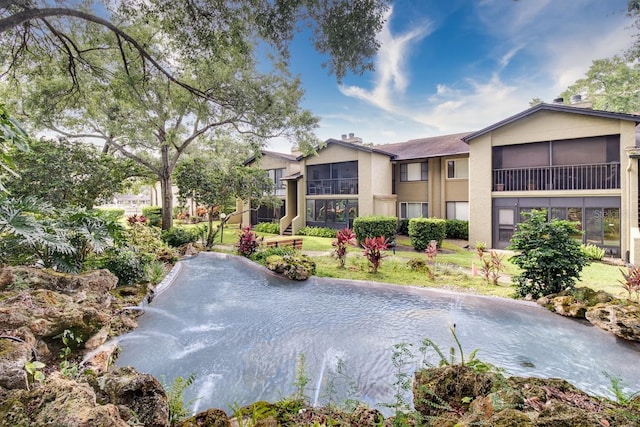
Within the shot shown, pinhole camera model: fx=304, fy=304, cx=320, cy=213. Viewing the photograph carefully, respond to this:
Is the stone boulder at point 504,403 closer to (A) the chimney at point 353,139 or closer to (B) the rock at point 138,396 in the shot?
(B) the rock at point 138,396

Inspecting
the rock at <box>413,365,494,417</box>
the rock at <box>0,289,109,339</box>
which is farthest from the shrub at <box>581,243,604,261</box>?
the rock at <box>0,289,109,339</box>

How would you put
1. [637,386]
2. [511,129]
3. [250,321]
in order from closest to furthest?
[637,386], [250,321], [511,129]

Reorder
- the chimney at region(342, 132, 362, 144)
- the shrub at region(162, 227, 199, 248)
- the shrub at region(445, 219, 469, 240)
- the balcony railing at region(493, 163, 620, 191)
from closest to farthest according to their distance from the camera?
1. the balcony railing at region(493, 163, 620, 191)
2. the shrub at region(162, 227, 199, 248)
3. the shrub at region(445, 219, 469, 240)
4. the chimney at region(342, 132, 362, 144)

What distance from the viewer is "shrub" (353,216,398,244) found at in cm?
1780

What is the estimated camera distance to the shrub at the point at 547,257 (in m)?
8.21

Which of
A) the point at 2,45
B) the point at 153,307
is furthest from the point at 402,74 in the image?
the point at 2,45

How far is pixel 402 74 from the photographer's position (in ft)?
36.1

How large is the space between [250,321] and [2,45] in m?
11.3

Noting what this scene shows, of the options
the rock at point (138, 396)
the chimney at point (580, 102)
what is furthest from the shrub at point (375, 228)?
the rock at point (138, 396)

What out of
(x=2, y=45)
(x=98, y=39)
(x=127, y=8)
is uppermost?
(x=98, y=39)

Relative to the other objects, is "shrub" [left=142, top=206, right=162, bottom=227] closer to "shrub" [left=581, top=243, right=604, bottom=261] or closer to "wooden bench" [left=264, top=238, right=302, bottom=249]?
"wooden bench" [left=264, top=238, right=302, bottom=249]

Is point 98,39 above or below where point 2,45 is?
above

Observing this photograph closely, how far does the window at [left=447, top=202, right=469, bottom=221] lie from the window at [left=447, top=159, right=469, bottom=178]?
6.60 feet

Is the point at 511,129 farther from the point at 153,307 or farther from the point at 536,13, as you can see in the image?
the point at 153,307
